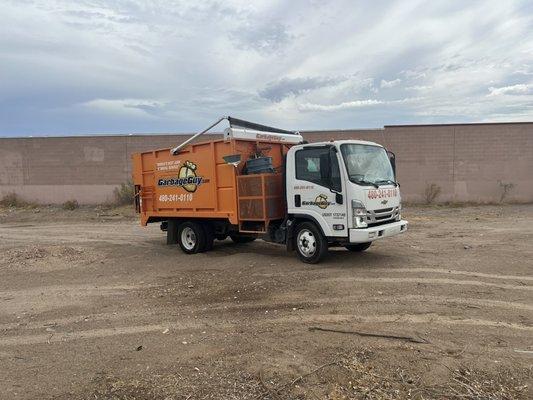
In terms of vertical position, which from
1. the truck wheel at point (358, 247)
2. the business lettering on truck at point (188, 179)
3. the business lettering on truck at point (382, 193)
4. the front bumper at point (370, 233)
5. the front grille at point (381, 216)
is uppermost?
the business lettering on truck at point (188, 179)

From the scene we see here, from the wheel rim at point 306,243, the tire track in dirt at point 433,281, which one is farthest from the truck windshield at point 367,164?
the tire track in dirt at point 433,281

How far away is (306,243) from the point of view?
9.71 m

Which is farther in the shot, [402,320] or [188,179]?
[188,179]

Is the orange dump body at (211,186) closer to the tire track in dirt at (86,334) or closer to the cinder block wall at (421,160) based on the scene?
the tire track in dirt at (86,334)

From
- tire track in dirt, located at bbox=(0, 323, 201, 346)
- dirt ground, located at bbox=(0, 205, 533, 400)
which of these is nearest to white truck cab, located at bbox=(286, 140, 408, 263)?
dirt ground, located at bbox=(0, 205, 533, 400)

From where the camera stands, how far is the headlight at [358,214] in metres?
8.93

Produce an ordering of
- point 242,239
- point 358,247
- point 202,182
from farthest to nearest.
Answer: point 242,239 → point 202,182 → point 358,247

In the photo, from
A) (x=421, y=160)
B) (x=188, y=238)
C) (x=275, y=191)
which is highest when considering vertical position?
(x=421, y=160)

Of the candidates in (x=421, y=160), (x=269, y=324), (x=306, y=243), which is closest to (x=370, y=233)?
(x=306, y=243)

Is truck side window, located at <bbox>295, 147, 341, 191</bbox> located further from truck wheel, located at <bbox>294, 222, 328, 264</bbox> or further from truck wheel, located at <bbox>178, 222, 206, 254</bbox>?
truck wheel, located at <bbox>178, 222, 206, 254</bbox>

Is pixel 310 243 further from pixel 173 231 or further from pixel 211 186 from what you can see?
pixel 173 231

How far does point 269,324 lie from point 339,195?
3.52 m

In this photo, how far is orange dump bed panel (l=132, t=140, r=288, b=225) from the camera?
33.4 ft

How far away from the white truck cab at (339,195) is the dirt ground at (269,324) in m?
0.66
